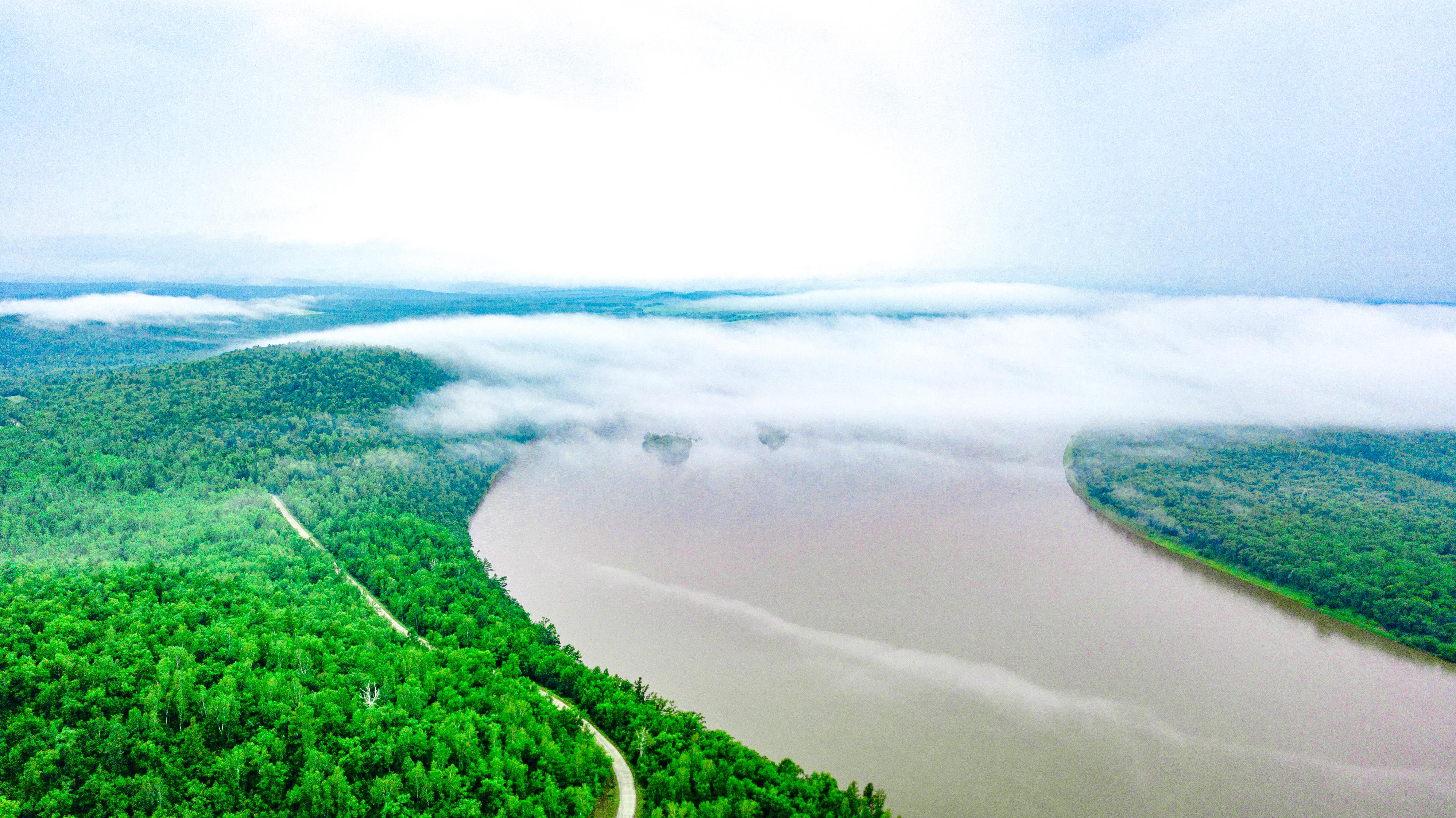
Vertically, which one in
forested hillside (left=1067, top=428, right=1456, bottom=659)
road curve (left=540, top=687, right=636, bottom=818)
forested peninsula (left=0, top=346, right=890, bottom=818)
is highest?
forested peninsula (left=0, top=346, right=890, bottom=818)

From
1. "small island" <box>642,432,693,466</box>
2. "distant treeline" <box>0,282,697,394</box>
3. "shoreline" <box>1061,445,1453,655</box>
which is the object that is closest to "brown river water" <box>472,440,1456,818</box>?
"shoreline" <box>1061,445,1453,655</box>

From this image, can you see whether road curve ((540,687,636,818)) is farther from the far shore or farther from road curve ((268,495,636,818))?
the far shore

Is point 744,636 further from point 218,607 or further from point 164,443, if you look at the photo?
point 164,443

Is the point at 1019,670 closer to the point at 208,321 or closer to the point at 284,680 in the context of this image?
the point at 284,680

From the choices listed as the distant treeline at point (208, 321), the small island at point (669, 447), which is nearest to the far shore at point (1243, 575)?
the small island at point (669, 447)

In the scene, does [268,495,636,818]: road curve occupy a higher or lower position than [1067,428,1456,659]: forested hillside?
higher

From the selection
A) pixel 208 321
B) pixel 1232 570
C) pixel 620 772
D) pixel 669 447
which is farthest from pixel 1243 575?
pixel 208 321

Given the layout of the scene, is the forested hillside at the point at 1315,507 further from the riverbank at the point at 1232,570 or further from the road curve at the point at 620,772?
the road curve at the point at 620,772
